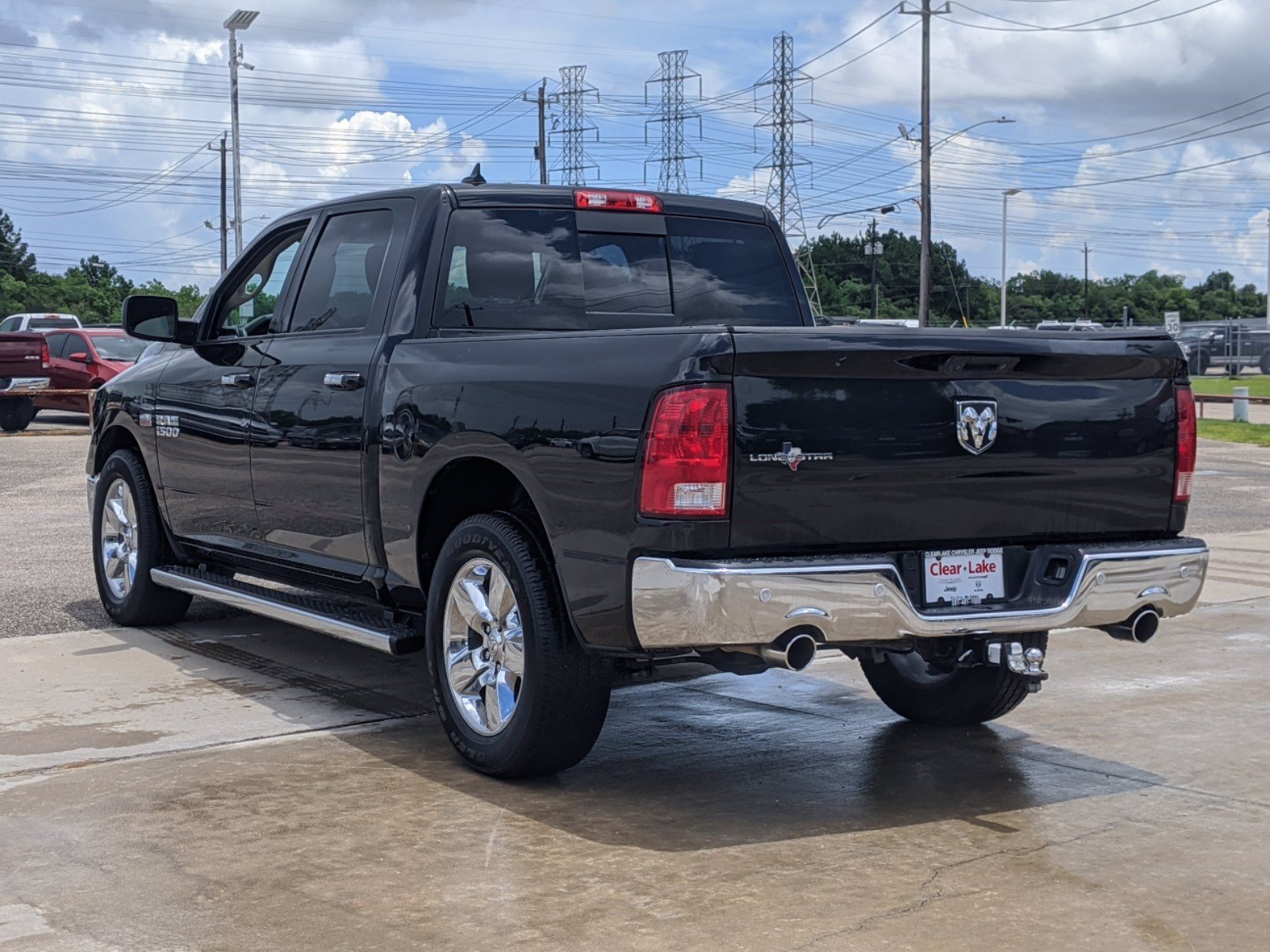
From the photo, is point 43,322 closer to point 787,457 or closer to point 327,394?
point 327,394

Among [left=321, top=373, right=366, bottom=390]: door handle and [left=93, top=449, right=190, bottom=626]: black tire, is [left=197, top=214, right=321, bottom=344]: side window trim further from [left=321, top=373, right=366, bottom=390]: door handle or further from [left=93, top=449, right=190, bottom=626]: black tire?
[left=93, top=449, right=190, bottom=626]: black tire

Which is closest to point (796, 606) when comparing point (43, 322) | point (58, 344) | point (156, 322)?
point (156, 322)

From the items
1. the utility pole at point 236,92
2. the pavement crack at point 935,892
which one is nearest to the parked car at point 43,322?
the utility pole at point 236,92

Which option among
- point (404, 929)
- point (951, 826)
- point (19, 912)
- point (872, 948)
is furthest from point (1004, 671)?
point (19, 912)

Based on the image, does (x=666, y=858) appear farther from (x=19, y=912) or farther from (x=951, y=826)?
(x=19, y=912)

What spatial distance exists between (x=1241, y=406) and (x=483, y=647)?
26.3 metres

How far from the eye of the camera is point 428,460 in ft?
18.6

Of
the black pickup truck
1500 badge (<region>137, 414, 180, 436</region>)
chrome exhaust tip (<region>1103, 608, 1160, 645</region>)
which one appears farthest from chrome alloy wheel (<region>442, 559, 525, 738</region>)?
1500 badge (<region>137, 414, 180, 436</region>)

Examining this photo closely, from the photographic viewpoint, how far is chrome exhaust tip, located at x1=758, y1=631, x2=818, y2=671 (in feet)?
15.5

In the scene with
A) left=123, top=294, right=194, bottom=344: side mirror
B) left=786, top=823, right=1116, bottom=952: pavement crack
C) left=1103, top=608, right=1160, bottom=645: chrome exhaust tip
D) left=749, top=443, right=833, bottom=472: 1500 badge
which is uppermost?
left=123, top=294, right=194, bottom=344: side mirror

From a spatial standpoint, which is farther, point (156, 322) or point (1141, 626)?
point (156, 322)

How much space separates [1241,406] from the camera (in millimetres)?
29078

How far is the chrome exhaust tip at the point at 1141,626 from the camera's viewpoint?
5.32 metres

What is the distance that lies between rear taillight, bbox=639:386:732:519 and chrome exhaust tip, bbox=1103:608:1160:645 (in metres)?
1.56
